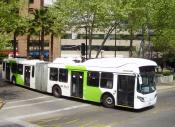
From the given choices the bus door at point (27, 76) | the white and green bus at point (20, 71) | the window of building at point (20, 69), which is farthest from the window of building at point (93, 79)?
the window of building at point (20, 69)

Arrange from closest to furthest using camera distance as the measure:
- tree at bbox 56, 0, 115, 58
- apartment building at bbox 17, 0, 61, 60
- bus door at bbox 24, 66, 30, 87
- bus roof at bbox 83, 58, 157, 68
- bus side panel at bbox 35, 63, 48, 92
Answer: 1. bus roof at bbox 83, 58, 157, 68
2. bus side panel at bbox 35, 63, 48, 92
3. bus door at bbox 24, 66, 30, 87
4. tree at bbox 56, 0, 115, 58
5. apartment building at bbox 17, 0, 61, 60

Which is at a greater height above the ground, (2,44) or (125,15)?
(125,15)

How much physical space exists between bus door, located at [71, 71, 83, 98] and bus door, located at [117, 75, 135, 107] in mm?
3571

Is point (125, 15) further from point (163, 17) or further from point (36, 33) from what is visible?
point (36, 33)

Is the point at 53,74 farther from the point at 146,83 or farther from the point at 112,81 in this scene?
the point at 146,83

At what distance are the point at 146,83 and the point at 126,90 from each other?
1311 millimetres

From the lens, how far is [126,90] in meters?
27.9

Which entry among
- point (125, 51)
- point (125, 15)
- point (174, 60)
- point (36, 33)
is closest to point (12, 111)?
point (125, 15)

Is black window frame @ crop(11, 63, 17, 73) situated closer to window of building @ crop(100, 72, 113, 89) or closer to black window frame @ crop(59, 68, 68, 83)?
black window frame @ crop(59, 68, 68, 83)

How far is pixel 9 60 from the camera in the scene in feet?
137

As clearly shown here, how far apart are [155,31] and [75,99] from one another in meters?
20.9

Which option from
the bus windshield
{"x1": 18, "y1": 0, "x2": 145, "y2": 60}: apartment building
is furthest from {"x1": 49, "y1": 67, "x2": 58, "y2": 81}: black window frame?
{"x1": 18, "y1": 0, "x2": 145, "y2": 60}: apartment building

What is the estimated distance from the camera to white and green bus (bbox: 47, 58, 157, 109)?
1086 inches

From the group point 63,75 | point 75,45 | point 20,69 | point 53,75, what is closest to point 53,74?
point 53,75
